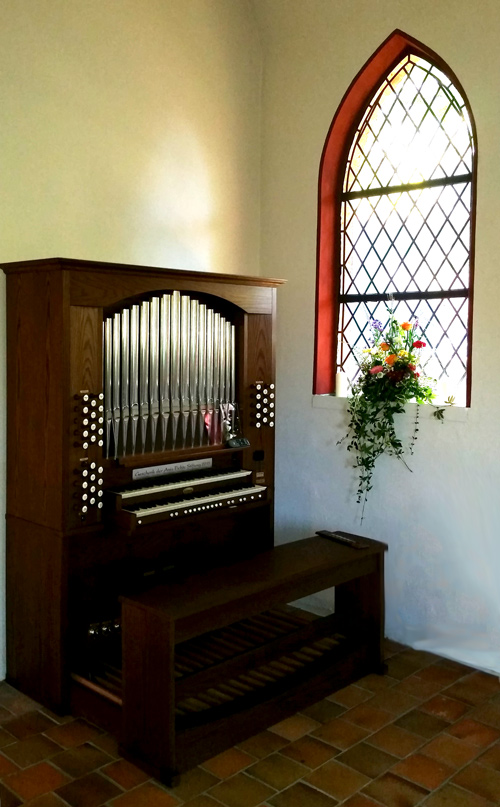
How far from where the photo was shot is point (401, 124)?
15.5 feet

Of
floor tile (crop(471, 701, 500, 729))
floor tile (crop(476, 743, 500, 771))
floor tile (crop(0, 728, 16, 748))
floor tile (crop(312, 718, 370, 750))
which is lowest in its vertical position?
floor tile (crop(312, 718, 370, 750))

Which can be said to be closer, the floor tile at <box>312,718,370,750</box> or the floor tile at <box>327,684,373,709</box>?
the floor tile at <box>312,718,370,750</box>

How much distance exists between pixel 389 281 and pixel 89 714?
2.97 meters

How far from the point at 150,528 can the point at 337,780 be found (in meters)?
1.39

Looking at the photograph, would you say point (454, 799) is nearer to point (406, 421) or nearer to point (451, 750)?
point (451, 750)

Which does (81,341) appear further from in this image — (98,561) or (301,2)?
(301,2)

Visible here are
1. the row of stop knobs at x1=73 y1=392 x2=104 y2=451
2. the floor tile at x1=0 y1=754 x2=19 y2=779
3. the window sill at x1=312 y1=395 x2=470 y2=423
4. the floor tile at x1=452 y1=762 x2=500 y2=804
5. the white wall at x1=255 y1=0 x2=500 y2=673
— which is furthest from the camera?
the window sill at x1=312 y1=395 x2=470 y2=423

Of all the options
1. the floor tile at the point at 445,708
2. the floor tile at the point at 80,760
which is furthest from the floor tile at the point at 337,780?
the floor tile at the point at 80,760

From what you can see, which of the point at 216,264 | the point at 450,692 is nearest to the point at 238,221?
the point at 216,264

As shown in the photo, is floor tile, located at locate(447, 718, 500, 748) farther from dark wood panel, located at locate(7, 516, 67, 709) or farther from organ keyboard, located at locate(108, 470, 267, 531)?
dark wood panel, located at locate(7, 516, 67, 709)

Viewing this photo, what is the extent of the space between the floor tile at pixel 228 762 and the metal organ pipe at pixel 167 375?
4.74ft

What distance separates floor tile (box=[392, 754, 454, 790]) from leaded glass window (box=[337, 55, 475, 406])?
1.95m

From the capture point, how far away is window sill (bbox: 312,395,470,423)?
4.32 m

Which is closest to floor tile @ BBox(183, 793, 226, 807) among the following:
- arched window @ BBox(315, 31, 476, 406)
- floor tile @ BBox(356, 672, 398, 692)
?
floor tile @ BBox(356, 672, 398, 692)
